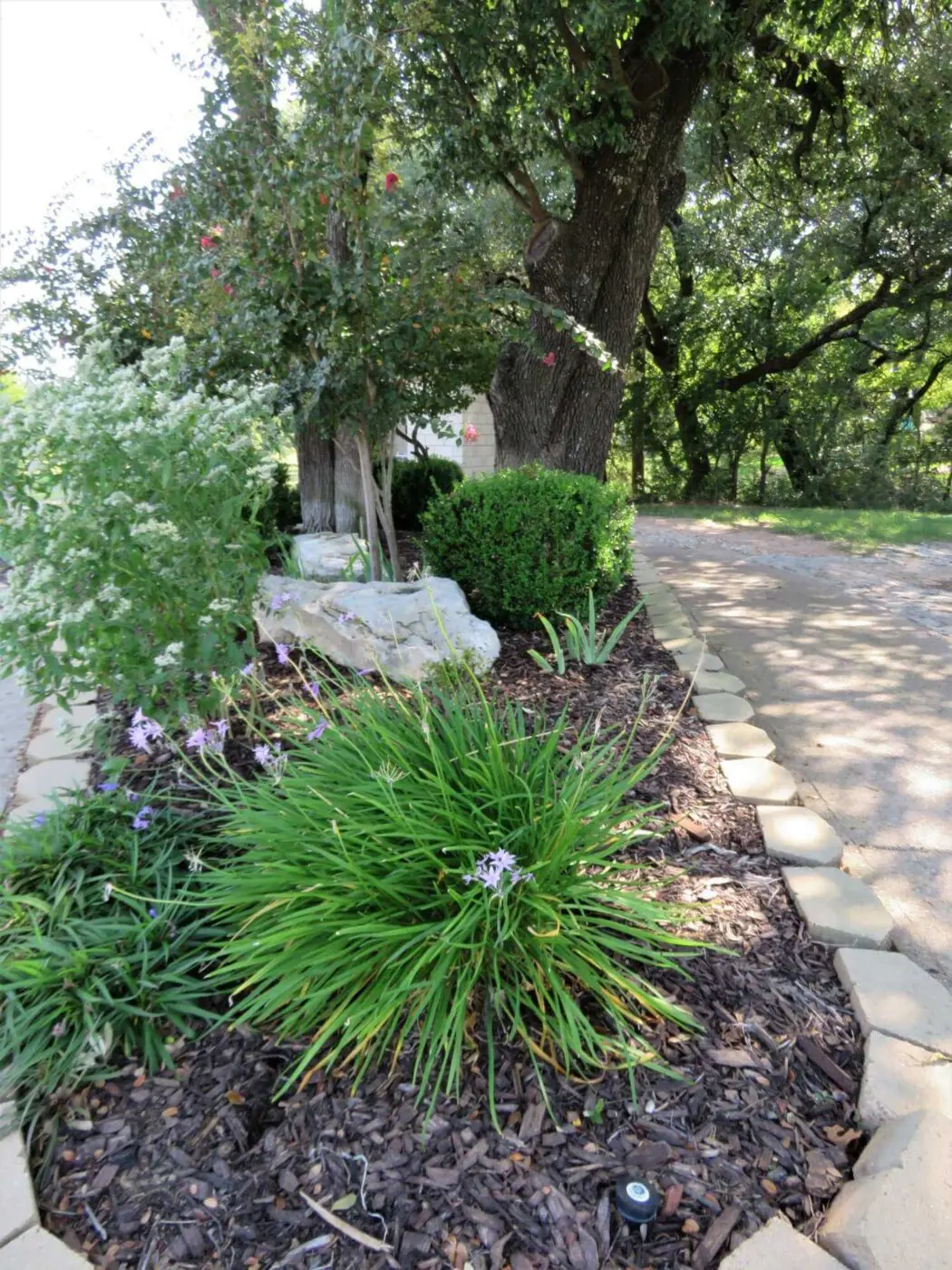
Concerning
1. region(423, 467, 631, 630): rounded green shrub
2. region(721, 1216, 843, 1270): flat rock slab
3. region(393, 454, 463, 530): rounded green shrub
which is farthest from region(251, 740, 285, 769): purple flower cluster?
region(393, 454, 463, 530): rounded green shrub

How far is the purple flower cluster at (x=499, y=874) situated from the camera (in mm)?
1498

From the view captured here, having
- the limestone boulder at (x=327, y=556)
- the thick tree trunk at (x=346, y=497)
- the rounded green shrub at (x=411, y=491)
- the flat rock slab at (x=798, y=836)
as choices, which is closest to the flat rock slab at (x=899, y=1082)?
the flat rock slab at (x=798, y=836)

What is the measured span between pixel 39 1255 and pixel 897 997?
1.72 metres

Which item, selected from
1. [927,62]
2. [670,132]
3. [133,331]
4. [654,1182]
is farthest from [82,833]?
[927,62]

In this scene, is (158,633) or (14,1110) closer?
(14,1110)

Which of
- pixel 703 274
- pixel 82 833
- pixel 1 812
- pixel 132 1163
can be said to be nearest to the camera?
pixel 132 1163

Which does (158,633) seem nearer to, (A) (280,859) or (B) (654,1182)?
(A) (280,859)

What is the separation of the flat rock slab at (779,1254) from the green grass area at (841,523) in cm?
724

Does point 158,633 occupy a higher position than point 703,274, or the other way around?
point 703,274

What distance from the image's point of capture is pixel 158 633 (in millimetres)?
2428

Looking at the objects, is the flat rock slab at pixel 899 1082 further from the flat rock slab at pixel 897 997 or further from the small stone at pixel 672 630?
the small stone at pixel 672 630

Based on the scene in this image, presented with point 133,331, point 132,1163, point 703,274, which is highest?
point 703,274

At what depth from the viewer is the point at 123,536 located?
231 centimetres

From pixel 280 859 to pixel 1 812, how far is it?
4.98 feet
